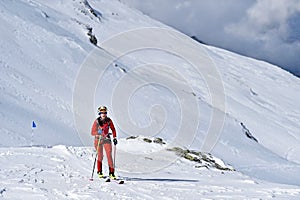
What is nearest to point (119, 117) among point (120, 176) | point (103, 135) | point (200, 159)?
point (200, 159)

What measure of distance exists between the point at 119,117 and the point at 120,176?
19.1 metres

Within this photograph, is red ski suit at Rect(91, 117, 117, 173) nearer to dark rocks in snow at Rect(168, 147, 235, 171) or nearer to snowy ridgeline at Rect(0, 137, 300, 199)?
snowy ridgeline at Rect(0, 137, 300, 199)

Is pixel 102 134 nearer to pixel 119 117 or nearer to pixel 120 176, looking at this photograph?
pixel 120 176

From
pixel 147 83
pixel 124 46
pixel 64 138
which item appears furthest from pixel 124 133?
pixel 124 46

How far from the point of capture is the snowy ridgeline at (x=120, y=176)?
9633 millimetres

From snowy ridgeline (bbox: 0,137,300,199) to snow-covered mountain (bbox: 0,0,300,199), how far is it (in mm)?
43

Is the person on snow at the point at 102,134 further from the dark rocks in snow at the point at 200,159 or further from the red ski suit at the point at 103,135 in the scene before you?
the dark rocks in snow at the point at 200,159

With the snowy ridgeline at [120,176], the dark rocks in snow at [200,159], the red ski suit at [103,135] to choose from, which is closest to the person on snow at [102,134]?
the red ski suit at [103,135]

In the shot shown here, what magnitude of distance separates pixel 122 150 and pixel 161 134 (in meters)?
14.3

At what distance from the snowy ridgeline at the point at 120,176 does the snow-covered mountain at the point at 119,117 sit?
0.04m

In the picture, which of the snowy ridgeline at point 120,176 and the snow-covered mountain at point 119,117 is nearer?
the snowy ridgeline at point 120,176

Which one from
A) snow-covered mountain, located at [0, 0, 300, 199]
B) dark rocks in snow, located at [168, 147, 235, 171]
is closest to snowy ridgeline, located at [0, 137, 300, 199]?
snow-covered mountain, located at [0, 0, 300, 199]

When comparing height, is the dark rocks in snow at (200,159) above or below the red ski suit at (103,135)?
above

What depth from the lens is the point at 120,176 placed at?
41.2ft
